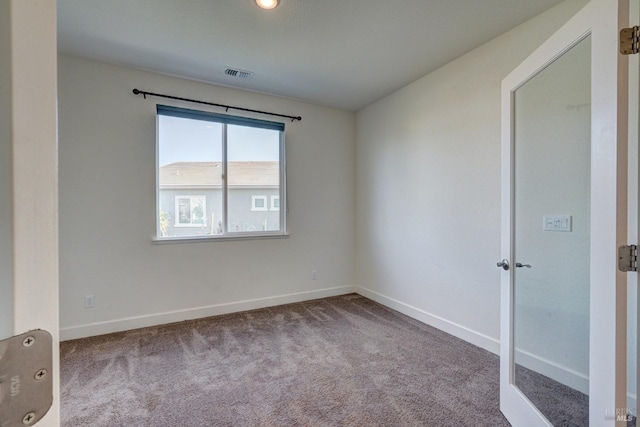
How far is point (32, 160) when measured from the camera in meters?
0.34

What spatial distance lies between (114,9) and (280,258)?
2778mm

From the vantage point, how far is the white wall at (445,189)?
2512mm

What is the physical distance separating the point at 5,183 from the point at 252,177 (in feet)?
11.2

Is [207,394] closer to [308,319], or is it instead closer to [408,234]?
[308,319]

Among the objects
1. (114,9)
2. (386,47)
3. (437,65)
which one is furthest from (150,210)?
(437,65)

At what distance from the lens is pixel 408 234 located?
3.42 m

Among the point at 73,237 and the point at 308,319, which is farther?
the point at 308,319

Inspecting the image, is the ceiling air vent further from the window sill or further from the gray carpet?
the gray carpet

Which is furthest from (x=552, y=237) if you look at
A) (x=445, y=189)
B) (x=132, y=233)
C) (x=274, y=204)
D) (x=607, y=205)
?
(x=132, y=233)

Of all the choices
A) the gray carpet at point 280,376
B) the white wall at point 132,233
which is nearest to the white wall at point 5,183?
the gray carpet at point 280,376

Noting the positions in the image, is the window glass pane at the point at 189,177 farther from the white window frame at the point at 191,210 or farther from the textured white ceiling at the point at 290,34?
the textured white ceiling at the point at 290,34

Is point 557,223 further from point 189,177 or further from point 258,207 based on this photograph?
point 189,177

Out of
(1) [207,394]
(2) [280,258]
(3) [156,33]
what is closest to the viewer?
(1) [207,394]

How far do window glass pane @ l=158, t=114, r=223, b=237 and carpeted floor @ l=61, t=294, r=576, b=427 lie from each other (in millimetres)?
1066
